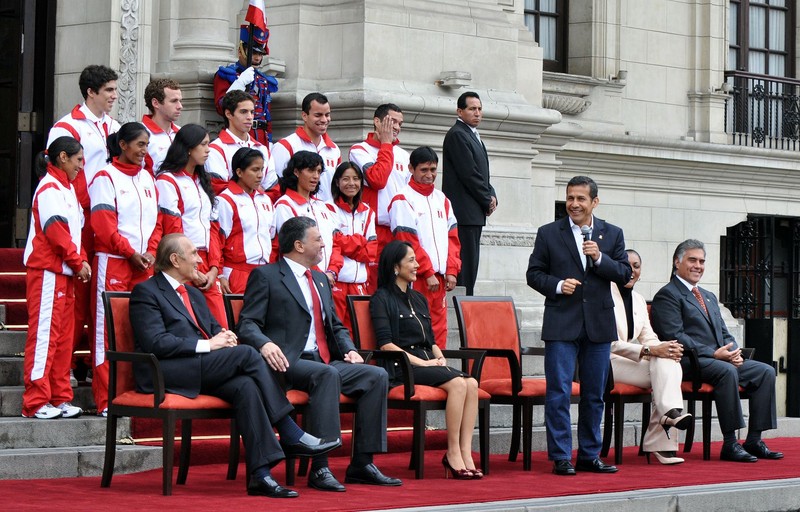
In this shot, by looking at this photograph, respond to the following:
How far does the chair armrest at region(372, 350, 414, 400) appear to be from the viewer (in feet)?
32.2

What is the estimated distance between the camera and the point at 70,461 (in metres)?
9.56

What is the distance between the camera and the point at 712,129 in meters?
18.6

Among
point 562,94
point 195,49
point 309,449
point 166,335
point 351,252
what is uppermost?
point 562,94

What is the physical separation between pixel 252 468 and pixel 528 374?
13.9ft

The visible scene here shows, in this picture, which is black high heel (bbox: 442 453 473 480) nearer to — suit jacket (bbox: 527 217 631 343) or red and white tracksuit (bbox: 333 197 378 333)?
suit jacket (bbox: 527 217 631 343)

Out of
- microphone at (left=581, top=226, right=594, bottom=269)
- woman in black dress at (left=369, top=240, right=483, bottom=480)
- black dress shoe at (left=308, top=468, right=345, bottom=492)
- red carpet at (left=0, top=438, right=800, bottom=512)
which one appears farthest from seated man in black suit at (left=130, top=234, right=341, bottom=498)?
microphone at (left=581, top=226, right=594, bottom=269)

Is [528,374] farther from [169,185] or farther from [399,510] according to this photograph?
[399,510]

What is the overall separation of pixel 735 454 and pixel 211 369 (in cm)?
405

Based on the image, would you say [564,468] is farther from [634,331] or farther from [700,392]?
[634,331]

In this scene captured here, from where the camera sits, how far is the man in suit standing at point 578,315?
1034 centimetres

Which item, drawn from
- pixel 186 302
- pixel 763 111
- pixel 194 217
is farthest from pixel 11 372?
pixel 763 111

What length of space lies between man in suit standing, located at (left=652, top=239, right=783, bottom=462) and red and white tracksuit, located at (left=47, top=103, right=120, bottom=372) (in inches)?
154

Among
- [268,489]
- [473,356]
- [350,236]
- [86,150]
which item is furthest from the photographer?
[350,236]

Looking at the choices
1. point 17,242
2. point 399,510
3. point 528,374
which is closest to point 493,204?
point 528,374
